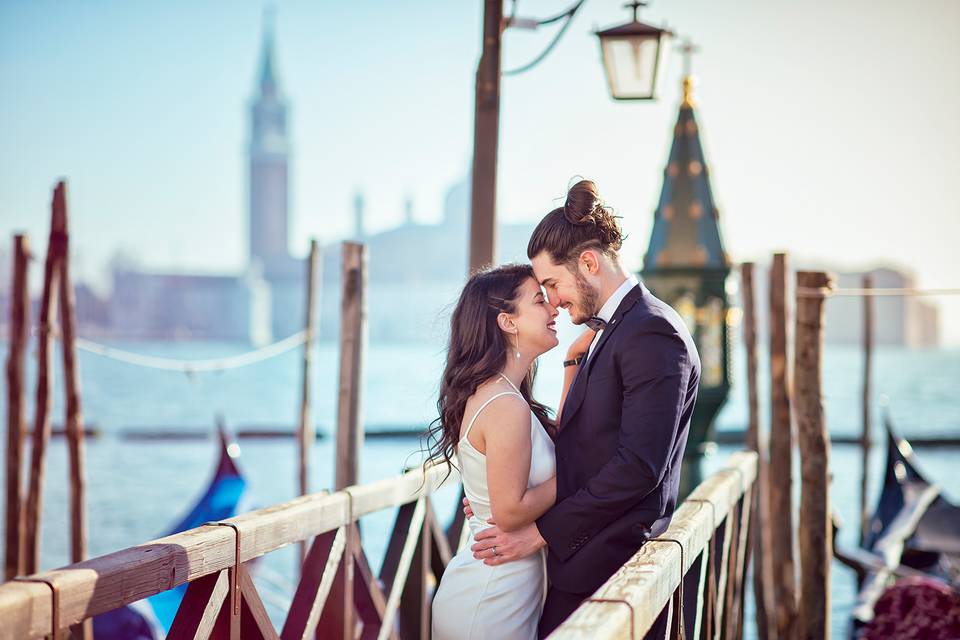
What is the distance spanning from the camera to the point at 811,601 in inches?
177

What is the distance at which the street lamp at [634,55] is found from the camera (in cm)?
496

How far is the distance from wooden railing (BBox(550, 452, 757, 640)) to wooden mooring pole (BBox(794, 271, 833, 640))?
1.51 feet

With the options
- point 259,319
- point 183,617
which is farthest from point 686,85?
point 259,319

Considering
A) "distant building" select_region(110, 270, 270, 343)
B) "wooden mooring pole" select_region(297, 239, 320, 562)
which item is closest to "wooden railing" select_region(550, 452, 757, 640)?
"wooden mooring pole" select_region(297, 239, 320, 562)

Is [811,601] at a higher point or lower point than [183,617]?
lower

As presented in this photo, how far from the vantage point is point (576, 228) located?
8.26 ft

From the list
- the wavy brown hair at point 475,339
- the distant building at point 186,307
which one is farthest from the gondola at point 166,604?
the distant building at point 186,307

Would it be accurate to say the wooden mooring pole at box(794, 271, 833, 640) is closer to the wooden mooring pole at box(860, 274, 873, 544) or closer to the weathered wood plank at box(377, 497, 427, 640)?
the weathered wood plank at box(377, 497, 427, 640)

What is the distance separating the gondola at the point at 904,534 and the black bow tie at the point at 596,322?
22.3ft

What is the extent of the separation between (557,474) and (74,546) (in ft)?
18.1

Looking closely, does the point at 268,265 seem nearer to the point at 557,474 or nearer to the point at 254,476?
the point at 254,476

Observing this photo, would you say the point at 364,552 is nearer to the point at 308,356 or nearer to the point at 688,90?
the point at 688,90

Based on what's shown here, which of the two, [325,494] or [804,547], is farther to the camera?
[804,547]

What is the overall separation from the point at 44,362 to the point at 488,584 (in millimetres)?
5041
